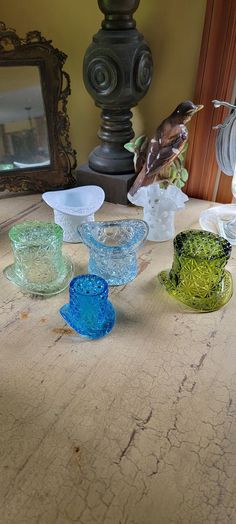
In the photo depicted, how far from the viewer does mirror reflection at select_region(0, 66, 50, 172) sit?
834 millimetres

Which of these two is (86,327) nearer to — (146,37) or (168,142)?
(168,142)

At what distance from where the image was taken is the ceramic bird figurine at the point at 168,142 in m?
0.69

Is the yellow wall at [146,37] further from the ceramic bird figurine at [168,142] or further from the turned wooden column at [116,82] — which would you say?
the ceramic bird figurine at [168,142]

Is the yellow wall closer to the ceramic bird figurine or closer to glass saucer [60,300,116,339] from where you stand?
the ceramic bird figurine

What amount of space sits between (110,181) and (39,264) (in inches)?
13.1

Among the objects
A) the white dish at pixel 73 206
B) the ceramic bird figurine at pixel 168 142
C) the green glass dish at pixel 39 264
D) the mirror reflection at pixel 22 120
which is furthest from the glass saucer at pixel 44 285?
the mirror reflection at pixel 22 120

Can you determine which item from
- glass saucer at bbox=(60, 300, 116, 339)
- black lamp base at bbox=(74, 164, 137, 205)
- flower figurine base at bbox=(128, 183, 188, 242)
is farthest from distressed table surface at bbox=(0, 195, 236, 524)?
black lamp base at bbox=(74, 164, 137, 205)

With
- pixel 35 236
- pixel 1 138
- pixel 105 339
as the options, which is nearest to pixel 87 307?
pixel 105 339

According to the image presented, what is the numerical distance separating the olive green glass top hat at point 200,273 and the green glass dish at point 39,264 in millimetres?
172

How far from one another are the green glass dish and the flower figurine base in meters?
0.18

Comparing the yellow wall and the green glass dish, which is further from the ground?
the yellow wall

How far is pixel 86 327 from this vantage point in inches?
21.0

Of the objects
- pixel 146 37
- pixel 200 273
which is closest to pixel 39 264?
pixel 200 273

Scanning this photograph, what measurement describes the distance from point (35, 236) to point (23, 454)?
0.35 metres
